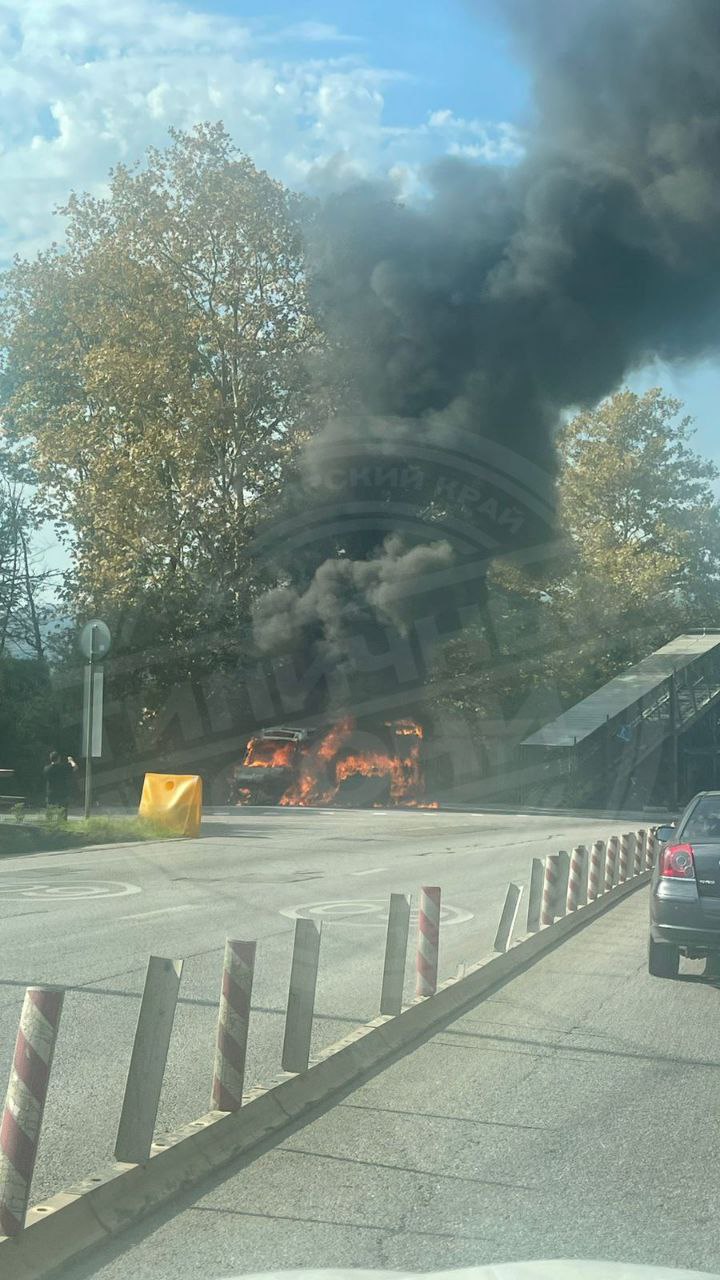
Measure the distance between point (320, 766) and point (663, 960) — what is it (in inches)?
1200

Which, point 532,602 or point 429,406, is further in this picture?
point 532,602

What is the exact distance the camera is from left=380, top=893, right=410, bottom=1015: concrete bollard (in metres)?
7.42

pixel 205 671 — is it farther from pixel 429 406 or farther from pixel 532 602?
pixel 532 602

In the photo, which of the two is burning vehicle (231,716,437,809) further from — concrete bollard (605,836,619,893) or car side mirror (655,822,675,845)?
car side mirror (655,822,675,845)

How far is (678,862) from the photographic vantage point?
9.30 meters

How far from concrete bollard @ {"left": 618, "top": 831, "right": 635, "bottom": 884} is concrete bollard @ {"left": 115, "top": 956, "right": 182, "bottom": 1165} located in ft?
40.5

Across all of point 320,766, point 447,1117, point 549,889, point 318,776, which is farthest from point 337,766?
point 447,1117

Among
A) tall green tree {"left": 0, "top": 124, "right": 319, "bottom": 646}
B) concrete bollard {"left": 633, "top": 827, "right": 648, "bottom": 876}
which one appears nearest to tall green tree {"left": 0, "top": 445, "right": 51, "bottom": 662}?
tall green tree {"left": 0, "top": 124, "right": 319, "bottom": 646}

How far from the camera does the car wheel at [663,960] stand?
945 cm

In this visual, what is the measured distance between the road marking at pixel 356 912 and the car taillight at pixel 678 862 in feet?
11.0

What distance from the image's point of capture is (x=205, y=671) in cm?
4075

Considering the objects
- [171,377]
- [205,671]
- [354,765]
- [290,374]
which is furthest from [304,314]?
[354,765]

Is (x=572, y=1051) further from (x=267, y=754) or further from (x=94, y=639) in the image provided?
(x=267, y=754)

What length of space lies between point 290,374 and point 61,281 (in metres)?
8.74
